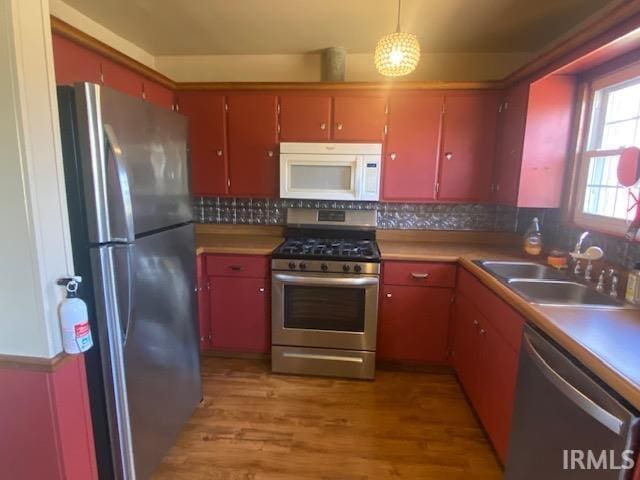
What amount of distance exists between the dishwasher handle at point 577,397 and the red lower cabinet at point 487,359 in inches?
9.0

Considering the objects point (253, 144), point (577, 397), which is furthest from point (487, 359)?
point (253, 144)

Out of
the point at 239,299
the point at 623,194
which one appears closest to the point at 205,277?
the point at 239,299

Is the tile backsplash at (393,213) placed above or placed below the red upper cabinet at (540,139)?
below

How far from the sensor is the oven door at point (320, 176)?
2.59m

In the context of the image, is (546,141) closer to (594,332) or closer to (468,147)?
(468,147)

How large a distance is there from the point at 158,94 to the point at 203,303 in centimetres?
160

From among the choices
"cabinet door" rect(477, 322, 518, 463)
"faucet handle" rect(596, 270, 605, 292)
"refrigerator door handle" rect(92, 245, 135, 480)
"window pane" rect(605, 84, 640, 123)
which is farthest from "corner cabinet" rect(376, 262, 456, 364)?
"refrigerator door handle" rect(92, 245, 135, 480)

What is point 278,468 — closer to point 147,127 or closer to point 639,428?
point 639,428

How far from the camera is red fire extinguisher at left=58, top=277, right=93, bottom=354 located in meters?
1.09

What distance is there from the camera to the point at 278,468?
1.70 metres

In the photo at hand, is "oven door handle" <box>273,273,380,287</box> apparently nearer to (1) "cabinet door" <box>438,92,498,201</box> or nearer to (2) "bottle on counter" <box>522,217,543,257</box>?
(1) "cabinet door" <box>438,92,498,201</box>

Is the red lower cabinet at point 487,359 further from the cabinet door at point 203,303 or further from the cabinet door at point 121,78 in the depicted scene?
the cabinet door at point 121,78

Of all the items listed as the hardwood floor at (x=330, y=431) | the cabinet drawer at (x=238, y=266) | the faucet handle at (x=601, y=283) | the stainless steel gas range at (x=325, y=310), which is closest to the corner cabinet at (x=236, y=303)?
the cabinet drawer at (x=238, y=266)

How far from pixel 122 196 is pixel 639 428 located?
169 centimetres
